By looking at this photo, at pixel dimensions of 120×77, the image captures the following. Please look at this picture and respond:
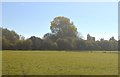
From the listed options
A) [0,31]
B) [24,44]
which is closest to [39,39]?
[24,44]

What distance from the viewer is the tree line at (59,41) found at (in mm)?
88312

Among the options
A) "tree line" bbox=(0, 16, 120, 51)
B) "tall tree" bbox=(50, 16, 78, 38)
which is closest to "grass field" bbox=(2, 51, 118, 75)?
"tree line" bbox=(0, 16, 120, 51)

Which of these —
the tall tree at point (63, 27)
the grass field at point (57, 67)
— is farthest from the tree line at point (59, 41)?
the grass field at point (57, 67)

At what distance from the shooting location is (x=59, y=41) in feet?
300

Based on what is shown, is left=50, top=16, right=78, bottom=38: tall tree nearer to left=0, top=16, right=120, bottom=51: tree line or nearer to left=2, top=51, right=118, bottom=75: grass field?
left=0, top=16, right=120, bottom=51: tree line

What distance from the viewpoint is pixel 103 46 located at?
10019 cm

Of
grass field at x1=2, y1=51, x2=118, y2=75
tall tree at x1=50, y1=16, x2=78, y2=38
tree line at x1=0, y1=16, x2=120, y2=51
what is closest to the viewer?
grass field at x1=2, y1=51, x2=118, y2=75

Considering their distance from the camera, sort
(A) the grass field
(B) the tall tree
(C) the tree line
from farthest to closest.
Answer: (B) the tall tree
(C) the tree line
(A) the grass field

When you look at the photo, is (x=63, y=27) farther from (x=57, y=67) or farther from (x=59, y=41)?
(x=57, y=67)

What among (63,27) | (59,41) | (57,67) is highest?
(63,27)

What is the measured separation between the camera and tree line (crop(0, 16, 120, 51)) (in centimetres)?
8831

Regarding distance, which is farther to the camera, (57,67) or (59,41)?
(59,41)

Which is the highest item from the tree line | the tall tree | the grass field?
the tall tree

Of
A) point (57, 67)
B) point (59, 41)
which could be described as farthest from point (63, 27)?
point (57, 67)
